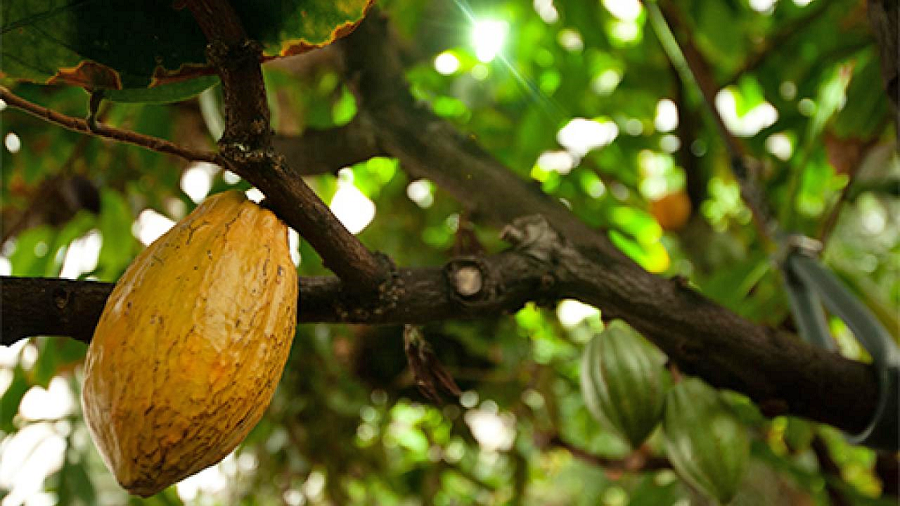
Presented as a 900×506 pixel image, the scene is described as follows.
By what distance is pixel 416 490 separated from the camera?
1588 millimetres

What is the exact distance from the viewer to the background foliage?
3.42ft

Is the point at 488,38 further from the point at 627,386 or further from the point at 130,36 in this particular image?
the point at 130,36

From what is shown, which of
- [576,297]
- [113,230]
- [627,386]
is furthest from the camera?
[113,230]

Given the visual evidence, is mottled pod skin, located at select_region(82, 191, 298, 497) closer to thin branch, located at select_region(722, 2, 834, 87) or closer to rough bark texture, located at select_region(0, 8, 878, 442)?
rough bark texture, located at select_region(0, 8, 878, 442)

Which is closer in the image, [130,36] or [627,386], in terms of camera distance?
[130,36]

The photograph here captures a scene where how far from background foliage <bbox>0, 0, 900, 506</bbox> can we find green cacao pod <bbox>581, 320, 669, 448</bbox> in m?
0.29

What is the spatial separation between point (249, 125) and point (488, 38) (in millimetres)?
752

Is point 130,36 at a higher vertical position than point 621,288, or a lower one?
higher

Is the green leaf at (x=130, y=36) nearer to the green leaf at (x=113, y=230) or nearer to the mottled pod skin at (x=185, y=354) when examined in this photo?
the mottled pod skin at (x=185, y=354)

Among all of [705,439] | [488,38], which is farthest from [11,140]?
[705,439]

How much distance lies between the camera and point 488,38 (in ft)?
3.48

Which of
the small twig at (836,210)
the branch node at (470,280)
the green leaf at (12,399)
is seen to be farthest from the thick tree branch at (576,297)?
the green leaf at (12,399)

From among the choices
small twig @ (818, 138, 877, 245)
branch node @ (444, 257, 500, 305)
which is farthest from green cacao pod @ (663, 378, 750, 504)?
small twig @ (818, 138, 877, 245)

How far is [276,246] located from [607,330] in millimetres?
498
